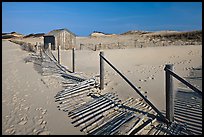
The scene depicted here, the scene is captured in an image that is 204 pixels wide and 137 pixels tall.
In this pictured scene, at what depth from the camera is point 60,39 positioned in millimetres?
30750

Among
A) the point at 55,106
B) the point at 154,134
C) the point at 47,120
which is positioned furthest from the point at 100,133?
the point at 55,106

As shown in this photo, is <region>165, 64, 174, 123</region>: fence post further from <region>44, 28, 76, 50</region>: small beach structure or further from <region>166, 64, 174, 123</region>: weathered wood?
<region>44, 28, 76, 50</region>: small beach structure

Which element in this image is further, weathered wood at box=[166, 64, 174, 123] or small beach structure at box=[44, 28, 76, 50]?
small beach structure at box=[44, 28, 76, 50]

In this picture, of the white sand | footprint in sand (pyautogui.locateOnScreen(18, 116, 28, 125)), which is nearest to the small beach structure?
the white sand

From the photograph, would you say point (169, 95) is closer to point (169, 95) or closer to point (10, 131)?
point (169, 95)

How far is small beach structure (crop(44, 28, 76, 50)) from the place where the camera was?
3053 cm

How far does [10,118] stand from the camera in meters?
5.44

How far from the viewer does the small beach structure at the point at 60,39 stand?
30.5 metres

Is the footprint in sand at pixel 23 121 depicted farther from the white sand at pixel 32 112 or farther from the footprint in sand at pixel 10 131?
the footprint in sand at pixel 10 131

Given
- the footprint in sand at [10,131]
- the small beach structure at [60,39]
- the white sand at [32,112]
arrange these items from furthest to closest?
the small beach structure at [60,39] < the white sand at [32,112] < the footprint in sand at [10,131]

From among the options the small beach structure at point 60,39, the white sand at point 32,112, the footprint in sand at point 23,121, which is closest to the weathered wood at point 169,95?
the white sand at point 32,112

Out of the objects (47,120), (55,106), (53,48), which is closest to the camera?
(47,120)

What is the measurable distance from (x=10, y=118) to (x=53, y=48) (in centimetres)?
2603

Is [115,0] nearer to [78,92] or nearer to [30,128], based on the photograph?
[78,92]
